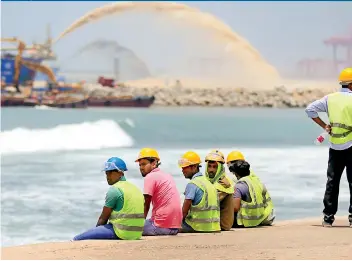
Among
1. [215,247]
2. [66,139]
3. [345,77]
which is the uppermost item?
[66,139]

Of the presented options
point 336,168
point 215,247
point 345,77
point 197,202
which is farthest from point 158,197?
point 345,77

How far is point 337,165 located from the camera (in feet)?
28.1

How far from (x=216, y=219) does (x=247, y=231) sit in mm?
314

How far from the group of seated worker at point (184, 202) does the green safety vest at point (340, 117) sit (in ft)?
3.42

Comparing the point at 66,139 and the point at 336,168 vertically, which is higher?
the point at 66,139

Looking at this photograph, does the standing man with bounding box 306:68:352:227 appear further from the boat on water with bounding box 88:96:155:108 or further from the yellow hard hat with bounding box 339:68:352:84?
the boat on water with bounding box 88:96:155:108

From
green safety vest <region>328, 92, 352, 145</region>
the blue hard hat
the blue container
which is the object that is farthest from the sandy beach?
the blue container

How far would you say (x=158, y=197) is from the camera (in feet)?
27.8

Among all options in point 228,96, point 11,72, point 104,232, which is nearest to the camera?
point 104,232

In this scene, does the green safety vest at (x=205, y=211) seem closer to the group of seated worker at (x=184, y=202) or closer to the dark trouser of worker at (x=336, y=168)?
the group of seated worker at (x=184, y=202)

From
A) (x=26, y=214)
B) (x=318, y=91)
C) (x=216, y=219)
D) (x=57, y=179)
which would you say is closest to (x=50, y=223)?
(x=26, y=214)

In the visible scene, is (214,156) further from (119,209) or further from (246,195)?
(119,209)

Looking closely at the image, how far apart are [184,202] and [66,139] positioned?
31.0 meters

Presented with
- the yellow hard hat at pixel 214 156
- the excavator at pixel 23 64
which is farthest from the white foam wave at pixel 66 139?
the excavator at pixel 23 64
